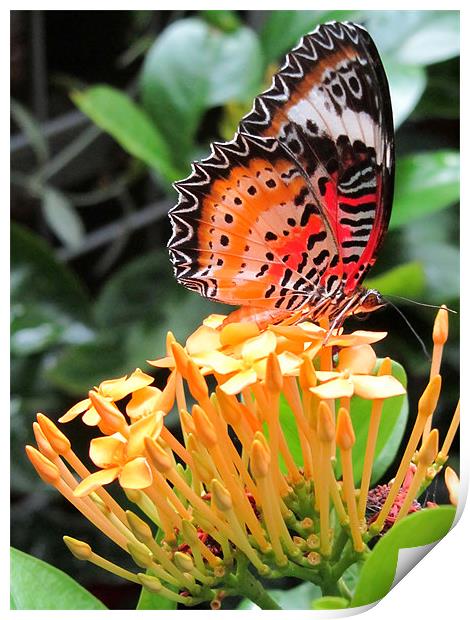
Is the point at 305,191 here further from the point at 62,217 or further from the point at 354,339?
the point at 62,217

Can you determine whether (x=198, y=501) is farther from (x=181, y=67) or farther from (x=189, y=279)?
(x=181, y=67)

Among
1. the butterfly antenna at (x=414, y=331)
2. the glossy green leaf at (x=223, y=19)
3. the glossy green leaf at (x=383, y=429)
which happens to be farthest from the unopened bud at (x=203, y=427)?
the glossy green leaf at (x=223, y=19)

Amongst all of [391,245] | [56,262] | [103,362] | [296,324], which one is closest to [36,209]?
[56,262]

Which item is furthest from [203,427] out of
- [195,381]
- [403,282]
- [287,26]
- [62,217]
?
[62,217]

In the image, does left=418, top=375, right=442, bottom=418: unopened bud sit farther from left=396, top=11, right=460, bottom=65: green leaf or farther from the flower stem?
left=396, top=11, right=460, bottom=65: green leaf

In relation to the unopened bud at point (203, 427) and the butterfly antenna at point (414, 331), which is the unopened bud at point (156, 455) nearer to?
the unopened bud at point (203, 427)

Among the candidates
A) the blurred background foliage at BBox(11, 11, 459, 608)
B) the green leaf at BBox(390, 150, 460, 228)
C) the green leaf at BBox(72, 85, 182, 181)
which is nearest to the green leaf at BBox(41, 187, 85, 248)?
the blurred background foliage at BBox(11, 11, 459, 608)
